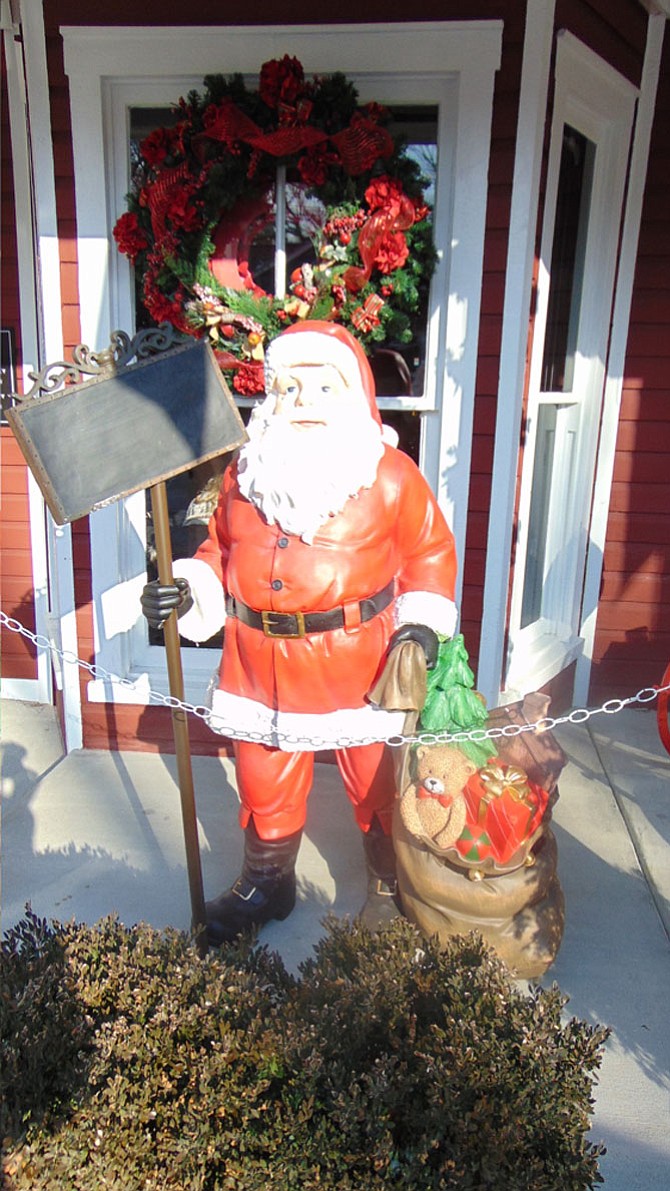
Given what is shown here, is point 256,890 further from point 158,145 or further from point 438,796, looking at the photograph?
point 158,145

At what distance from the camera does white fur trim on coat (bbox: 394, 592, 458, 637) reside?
98.3 inches

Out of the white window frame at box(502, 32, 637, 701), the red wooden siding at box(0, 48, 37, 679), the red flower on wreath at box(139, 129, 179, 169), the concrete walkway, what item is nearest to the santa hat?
the red flower on wreath at box(139, 129, 179, 169)

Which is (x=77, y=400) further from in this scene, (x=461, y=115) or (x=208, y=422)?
(x=461, y=115)

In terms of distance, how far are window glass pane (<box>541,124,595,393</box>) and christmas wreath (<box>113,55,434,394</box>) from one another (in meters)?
0.87

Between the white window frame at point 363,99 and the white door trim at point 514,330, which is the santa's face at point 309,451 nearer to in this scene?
the white window frame at point 363,99

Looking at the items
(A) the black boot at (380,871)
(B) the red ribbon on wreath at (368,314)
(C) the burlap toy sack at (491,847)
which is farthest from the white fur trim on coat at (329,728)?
(B) the red ribbon on wreath at (368,314)

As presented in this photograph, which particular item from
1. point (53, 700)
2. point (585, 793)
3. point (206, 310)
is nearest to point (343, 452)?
point (206, 310)

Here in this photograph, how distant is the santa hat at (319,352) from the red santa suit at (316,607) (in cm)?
27

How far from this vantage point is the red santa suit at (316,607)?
2424 millimetres

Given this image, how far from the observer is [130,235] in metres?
3.35

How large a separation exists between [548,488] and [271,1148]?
335 cm

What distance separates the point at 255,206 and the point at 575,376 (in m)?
1.78

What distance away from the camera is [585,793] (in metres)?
3.72

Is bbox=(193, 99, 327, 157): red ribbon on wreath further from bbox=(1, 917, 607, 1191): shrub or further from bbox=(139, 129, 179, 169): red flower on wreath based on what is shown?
bbox=(1, 917, 607, 1191): shrub
